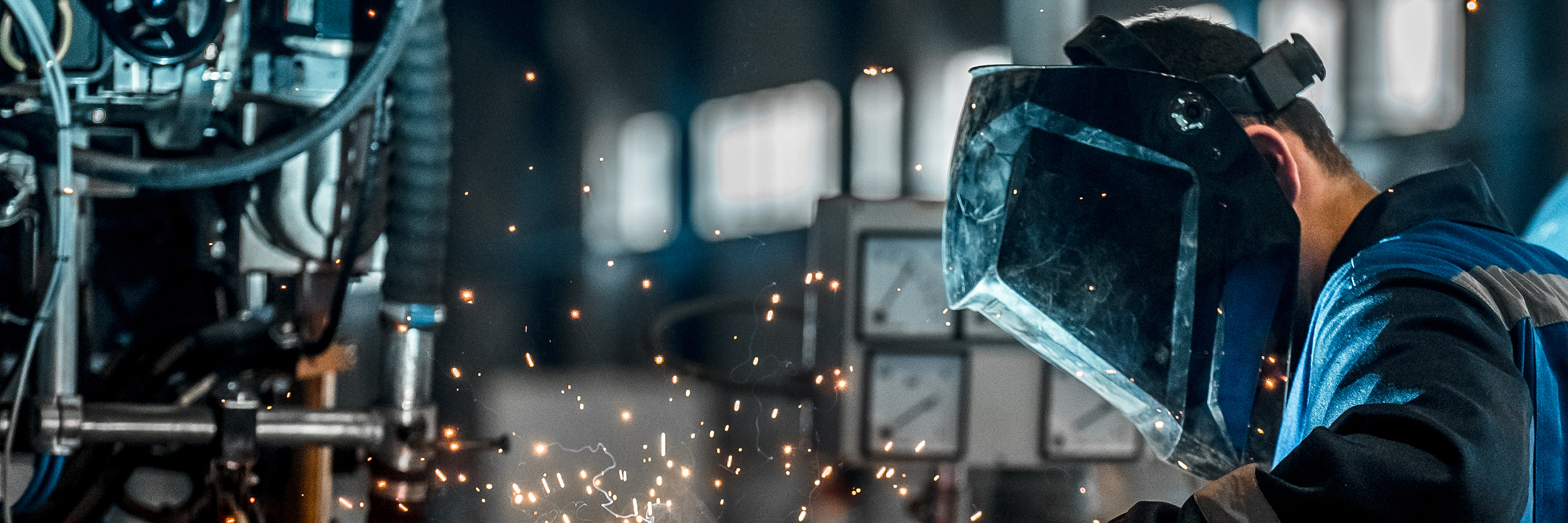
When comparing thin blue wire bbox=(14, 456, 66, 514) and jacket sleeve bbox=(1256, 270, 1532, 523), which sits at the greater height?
jacket sleeve bbox=(1256, 270, 1532, 523)

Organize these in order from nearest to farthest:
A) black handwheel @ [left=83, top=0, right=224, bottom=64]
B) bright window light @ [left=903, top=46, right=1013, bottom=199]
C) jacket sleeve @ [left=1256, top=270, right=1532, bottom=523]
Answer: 1. jacket sleeve @ [left=1256, top=270, right=1532, bottom=523]
2. black handwheel @ [left=83, top=0, right=224, bottom=64]
3. bright window light @ [left=903, top=46, right=1013, bottom=199]

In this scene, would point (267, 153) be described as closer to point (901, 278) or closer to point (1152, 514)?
point (901, 278)

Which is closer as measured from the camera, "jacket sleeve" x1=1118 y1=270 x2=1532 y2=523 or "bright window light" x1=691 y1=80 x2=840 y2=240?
"jacket sleeve" x1=1118 y1=270 x2=1532 y2=523

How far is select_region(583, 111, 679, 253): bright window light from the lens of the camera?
1.93m

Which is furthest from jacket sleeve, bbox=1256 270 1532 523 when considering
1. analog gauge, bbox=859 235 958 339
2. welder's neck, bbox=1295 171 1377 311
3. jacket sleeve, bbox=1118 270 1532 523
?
analog gauge, bbox=859 235 958 339

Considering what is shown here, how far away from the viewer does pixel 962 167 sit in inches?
39.3

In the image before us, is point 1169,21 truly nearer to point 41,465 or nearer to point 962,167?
point 962,167

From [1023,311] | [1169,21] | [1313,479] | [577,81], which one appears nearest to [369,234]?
[577,81]

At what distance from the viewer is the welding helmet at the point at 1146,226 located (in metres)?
0.87

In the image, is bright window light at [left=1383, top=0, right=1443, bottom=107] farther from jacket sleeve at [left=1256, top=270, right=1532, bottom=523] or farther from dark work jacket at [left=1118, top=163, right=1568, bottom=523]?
jacket sleeve at [left=1256, top=270, right=1532, bottom=523]

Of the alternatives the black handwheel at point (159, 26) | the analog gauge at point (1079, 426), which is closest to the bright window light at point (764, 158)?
the analog gauge at point (1079, 426)

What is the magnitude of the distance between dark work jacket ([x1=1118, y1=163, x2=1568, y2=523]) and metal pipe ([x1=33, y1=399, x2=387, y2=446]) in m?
0.93

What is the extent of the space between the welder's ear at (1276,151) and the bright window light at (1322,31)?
66 centimetres

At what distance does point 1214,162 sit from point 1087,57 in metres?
0.17
